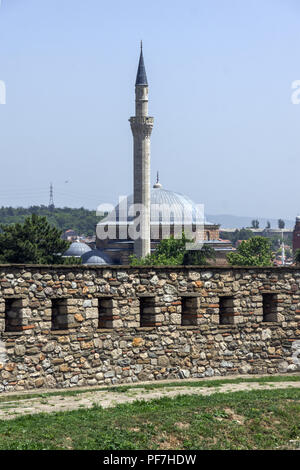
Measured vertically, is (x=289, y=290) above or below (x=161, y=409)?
above

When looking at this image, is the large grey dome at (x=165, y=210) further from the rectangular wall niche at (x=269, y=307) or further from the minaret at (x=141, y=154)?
the rectangular wall niche at (x=269, y=307)

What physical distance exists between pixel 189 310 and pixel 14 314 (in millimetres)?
3856

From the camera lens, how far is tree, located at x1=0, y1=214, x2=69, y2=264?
211ft

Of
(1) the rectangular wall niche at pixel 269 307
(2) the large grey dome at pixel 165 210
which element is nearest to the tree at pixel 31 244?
(1) the rectangular wall niche at pixel 269 307

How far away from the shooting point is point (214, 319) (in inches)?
731

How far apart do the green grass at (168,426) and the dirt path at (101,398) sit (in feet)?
1.76

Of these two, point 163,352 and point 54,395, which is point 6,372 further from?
point 163,352

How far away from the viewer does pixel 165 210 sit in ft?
455

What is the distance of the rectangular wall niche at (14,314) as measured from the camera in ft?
53.8

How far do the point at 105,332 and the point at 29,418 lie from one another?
15.6ft

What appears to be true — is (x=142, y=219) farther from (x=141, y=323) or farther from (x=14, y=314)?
(x=14, y=314)

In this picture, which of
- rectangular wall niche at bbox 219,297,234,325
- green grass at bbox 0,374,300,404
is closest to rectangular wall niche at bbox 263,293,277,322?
rectangular wall niche at bbox 219,297,234,325

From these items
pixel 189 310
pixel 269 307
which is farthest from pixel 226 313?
pixel 269 307
